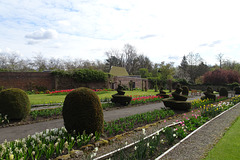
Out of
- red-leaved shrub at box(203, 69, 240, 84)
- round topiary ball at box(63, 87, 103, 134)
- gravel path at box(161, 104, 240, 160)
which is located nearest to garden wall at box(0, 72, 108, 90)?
round topiary ball at box(63, 87, 103, 134)

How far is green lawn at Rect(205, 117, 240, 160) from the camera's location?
13.2 ft

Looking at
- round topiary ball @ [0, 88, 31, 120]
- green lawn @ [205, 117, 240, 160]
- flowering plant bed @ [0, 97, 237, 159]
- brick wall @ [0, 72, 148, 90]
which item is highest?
brick wall @ [0, 72, 148, 90]

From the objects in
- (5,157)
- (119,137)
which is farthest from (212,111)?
(5,157)

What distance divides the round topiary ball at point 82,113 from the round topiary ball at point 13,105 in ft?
14.2

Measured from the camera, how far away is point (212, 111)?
8.55m

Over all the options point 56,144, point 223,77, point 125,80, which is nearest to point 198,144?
point 56,144

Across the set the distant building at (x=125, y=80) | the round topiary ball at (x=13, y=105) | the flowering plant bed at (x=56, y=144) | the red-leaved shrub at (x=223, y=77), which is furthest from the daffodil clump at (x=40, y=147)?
the red-leaved shrub at (x=223, y=77)

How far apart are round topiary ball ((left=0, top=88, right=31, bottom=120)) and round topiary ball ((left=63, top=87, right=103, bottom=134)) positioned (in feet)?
14.2

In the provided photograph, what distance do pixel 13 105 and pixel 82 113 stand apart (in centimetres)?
492

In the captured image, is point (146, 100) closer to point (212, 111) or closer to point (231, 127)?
point (212, 111)

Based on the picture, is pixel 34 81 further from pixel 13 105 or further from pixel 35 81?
pixel 13 105

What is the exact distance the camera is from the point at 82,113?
15.3 ft

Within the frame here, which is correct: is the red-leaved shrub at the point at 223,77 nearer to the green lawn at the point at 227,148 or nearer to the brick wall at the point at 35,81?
the brick wall at the point at 35,81

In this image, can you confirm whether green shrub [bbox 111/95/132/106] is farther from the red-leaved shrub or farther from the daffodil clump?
the red-leaved shrub
